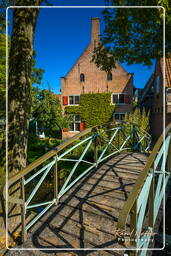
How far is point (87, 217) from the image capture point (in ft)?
9.57

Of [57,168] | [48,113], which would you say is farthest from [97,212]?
[48,113]

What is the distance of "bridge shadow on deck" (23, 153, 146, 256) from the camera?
248 cm

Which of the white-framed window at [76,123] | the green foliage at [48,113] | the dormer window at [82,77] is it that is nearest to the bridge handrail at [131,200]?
the green foliage at [48,113]

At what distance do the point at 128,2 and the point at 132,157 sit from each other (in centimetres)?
503

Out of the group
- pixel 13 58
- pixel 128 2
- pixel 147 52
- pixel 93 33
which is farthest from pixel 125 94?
pixel 13 58

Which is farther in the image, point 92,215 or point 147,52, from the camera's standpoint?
point 147,52

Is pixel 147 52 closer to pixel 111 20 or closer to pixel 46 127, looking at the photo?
pixel 111 20

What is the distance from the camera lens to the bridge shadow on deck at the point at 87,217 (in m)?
2.48

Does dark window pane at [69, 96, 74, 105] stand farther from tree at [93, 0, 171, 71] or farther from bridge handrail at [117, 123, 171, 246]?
bridge handrail at [117, 123, 171, 246]

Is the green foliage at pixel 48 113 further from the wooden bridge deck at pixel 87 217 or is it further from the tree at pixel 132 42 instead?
the wooden bridge deck at pixel 87 217

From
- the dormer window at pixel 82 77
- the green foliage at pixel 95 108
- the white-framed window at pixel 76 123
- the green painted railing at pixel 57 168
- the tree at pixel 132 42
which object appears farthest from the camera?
the white-framed window at pixel 76 123

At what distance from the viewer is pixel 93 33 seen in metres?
16.9

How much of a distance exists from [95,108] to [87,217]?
51.7ft

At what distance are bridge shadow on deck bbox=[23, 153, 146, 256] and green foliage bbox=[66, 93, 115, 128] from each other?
1396cm
